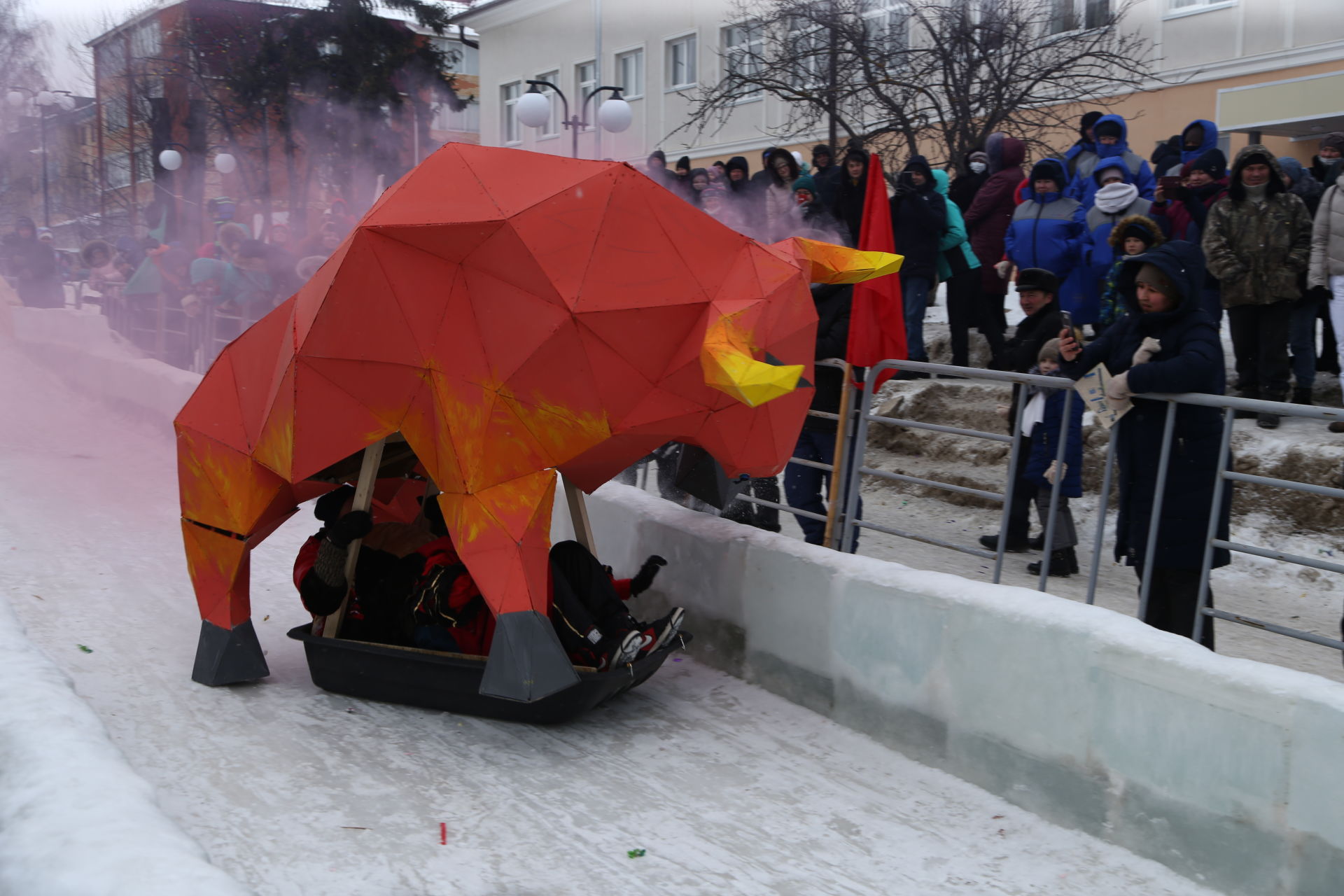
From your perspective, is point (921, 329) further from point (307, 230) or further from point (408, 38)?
point (408, 38)

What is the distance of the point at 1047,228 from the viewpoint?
26.4 ft

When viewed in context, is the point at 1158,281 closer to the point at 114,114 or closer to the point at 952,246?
the point at 952,246

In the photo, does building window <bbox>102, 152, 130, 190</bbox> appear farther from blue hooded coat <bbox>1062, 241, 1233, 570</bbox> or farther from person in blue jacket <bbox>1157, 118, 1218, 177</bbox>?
blue hooded coat <bbox>1062, 241, 1233, 570</bbox>

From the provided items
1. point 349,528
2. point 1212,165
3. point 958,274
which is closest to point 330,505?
point 349,528

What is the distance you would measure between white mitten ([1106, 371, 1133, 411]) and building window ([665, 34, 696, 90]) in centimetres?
1488

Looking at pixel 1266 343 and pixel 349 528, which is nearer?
pixel 349 528

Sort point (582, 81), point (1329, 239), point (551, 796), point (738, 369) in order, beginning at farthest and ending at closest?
point (582, 81), point (1329, 239), point (551, 796), point (738, 369)

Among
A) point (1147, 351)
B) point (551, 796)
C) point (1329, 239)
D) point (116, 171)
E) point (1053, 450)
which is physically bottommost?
point (551, 796)

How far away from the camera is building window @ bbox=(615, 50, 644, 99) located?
19.6 metres

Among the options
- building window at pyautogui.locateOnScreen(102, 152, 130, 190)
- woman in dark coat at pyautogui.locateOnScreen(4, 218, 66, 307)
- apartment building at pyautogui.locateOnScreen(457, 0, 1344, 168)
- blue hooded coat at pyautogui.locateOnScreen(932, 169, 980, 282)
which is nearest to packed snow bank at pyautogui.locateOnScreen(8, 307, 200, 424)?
woman in dark coat at pyautogui.locateOnScreen(4, 218, 66, 307)

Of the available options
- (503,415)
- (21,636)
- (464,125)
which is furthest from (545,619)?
(464,125)

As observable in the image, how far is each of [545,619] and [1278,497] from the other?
5056 millimetres

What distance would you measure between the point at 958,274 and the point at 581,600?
17.8 ft

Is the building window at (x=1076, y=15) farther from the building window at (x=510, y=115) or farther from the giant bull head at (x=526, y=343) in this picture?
the building window at (x=510, y=115)
